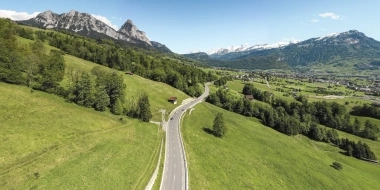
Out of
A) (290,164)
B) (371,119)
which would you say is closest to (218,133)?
(290,164)

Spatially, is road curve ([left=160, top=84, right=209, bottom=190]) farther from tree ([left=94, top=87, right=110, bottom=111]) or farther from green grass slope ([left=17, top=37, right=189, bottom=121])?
tree ([left=94, top=87, right=110, bottom=111])

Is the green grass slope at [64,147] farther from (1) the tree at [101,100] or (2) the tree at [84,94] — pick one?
(1) the tree at [101,100]

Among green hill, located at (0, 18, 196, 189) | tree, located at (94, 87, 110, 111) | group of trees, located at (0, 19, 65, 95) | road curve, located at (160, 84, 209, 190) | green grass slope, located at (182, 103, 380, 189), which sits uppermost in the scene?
group of trees, located at (0, 19, 65, 95)

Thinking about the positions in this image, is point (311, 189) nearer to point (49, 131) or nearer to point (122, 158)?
point (122, 158)

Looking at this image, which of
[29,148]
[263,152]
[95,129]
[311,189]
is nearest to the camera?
[29,148]

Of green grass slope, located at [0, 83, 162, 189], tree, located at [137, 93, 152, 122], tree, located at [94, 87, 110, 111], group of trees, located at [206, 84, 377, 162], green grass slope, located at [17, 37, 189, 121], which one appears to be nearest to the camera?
green grass slope, located at [0, 83, 162, 189]

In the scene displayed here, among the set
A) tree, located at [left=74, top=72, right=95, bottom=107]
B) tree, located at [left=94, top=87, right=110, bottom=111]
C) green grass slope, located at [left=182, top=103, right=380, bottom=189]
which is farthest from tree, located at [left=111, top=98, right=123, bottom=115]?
green grass slope, located at [left=182, top=103, right=380, bottom=189]
